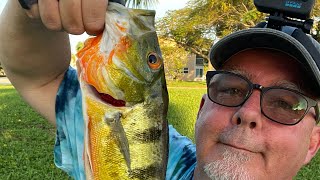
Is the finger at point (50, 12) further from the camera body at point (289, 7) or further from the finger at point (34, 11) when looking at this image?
the camera body at point (289, 7)

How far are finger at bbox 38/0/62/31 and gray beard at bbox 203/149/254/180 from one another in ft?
3.31

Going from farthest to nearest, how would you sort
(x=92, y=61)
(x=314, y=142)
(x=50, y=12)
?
1. (x=314, y=142)
2. (x=92, y=61)
3. (x=50, y=12)

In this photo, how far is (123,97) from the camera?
1768 mm

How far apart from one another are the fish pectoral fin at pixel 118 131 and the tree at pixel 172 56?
40.4 metres

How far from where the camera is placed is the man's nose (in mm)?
2141

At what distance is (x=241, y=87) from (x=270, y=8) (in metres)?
0.42

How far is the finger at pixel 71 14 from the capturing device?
5.34 feet

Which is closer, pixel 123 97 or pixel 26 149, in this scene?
pixel 123 97

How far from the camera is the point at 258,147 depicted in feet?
7.00

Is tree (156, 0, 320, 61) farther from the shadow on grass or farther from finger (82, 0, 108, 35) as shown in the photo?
finger (82, 0, 108, 35)

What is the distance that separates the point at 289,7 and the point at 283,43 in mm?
195

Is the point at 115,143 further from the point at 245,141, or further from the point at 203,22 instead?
the point at 203,22

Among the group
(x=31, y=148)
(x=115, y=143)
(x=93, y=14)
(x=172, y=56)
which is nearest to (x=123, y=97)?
(x=115, y=143)

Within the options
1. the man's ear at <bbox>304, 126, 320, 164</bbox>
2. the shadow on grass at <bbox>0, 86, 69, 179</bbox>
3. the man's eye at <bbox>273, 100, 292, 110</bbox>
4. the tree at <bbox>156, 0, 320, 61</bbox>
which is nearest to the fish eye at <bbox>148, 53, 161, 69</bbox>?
the man's eye at <bbox>273, 100, 292, 110</bbox>
